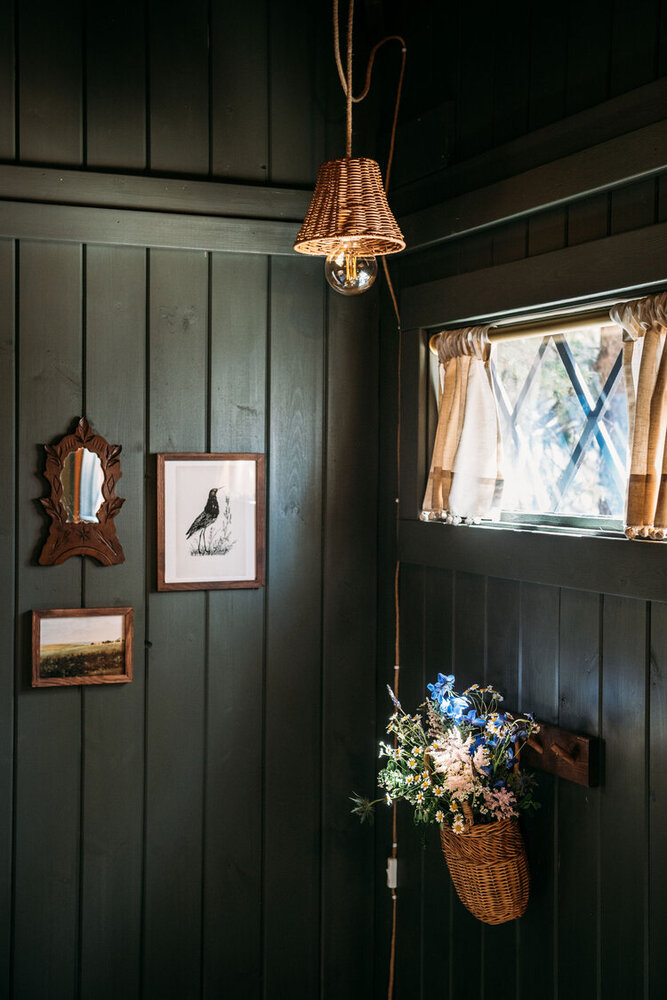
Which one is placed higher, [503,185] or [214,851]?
[503,185]

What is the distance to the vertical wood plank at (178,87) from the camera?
2.86 meters

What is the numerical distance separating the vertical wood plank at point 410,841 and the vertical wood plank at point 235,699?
0.42 m

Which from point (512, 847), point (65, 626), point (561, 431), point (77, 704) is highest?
point (561, 431)

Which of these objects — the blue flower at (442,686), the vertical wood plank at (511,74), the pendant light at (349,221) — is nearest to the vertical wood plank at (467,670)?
the blue flower at (442,686)

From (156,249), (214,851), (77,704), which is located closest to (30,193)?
(156,249)

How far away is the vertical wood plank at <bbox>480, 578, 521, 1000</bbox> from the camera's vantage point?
2.46 meters

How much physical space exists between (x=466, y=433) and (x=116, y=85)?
1.38 m

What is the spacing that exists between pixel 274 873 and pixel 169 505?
1.14 metres

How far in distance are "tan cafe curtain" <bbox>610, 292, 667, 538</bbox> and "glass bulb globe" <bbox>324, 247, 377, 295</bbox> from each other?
1.96 feet

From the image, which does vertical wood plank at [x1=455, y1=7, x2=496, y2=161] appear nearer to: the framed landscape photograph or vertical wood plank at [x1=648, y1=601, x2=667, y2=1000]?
vertical wood plank at [x1=648, y1=601, x2=667, y2=1000]

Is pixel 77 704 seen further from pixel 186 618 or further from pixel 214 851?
pixel 214 851

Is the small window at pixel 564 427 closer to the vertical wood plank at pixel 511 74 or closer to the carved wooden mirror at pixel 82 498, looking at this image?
the vertical wood plank at pixel 511 74

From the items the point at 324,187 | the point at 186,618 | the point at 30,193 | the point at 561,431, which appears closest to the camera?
the point at 324,187

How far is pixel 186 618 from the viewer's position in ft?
9.53
